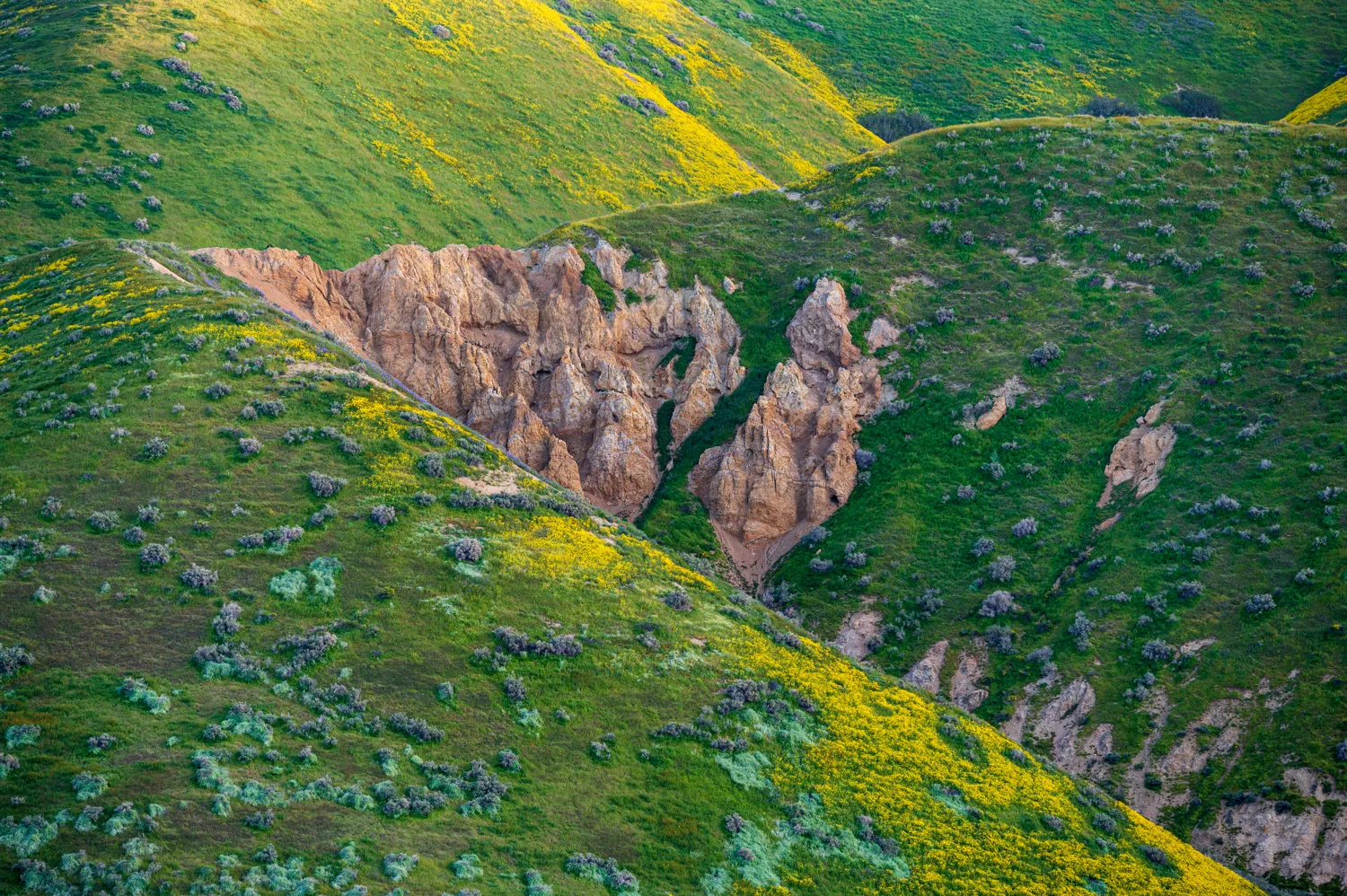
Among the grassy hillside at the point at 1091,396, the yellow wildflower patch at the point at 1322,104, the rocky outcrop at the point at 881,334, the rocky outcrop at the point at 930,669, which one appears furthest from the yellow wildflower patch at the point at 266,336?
the yellow wildflower patch at the point at 1322,104

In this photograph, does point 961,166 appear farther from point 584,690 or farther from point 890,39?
point 890,39

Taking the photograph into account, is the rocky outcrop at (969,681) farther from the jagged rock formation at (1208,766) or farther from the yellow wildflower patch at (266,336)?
the yellow wildflower patch at (266,336)

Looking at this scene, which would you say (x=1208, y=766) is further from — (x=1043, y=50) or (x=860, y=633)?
(x=1043, y=50)

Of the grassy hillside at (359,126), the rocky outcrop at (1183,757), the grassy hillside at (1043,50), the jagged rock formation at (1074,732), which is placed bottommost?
the grassy hillside at (359,126)

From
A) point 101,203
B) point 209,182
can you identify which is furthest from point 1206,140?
point 101,203

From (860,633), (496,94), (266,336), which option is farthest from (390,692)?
(496,94)

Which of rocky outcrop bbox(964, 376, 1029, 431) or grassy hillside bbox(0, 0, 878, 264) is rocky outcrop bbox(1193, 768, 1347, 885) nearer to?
rocky outcrop bbox(964, 376, 1029, 431)
